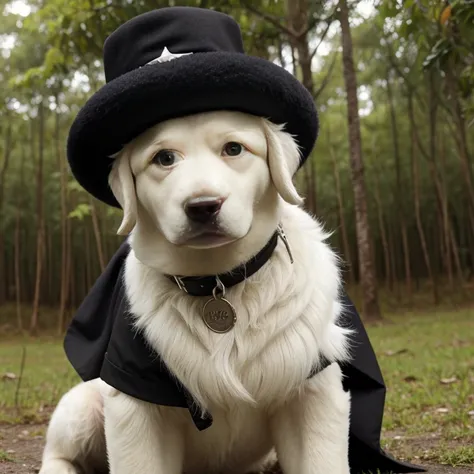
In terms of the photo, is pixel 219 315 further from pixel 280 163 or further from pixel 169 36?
pixel 169 36

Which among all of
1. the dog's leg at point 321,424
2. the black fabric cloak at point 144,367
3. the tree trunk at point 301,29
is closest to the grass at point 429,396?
the black fabric cloak at point 144,367

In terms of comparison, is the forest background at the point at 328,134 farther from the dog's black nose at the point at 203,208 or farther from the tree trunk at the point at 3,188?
the dog's black nose at the point at 203,208

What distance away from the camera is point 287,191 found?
2.21m

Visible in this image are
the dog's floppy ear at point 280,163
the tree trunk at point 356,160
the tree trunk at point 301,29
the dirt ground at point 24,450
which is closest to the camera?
the dog's floppy ear at point 280,163

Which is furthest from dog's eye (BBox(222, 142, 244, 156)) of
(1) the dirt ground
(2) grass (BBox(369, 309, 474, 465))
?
(2) grass (BBox(369, 309, 474, 465))

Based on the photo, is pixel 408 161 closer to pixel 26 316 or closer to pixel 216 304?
pixel 26 316

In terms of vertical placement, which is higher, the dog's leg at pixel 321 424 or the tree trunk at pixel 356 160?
the tree trunk at pixel 356 160

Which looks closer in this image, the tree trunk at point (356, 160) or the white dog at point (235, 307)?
the white dog at point (235, 307)

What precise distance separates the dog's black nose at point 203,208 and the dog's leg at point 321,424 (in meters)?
0.72

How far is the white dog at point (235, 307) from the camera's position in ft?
6.89

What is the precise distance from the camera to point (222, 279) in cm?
229

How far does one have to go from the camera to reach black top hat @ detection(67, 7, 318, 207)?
209 centimetres

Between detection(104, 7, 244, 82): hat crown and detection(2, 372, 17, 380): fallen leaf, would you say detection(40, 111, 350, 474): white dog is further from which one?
detection(2, 372, 17, 380): fallen leaf

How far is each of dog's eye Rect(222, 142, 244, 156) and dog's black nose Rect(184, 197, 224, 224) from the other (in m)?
0.22
